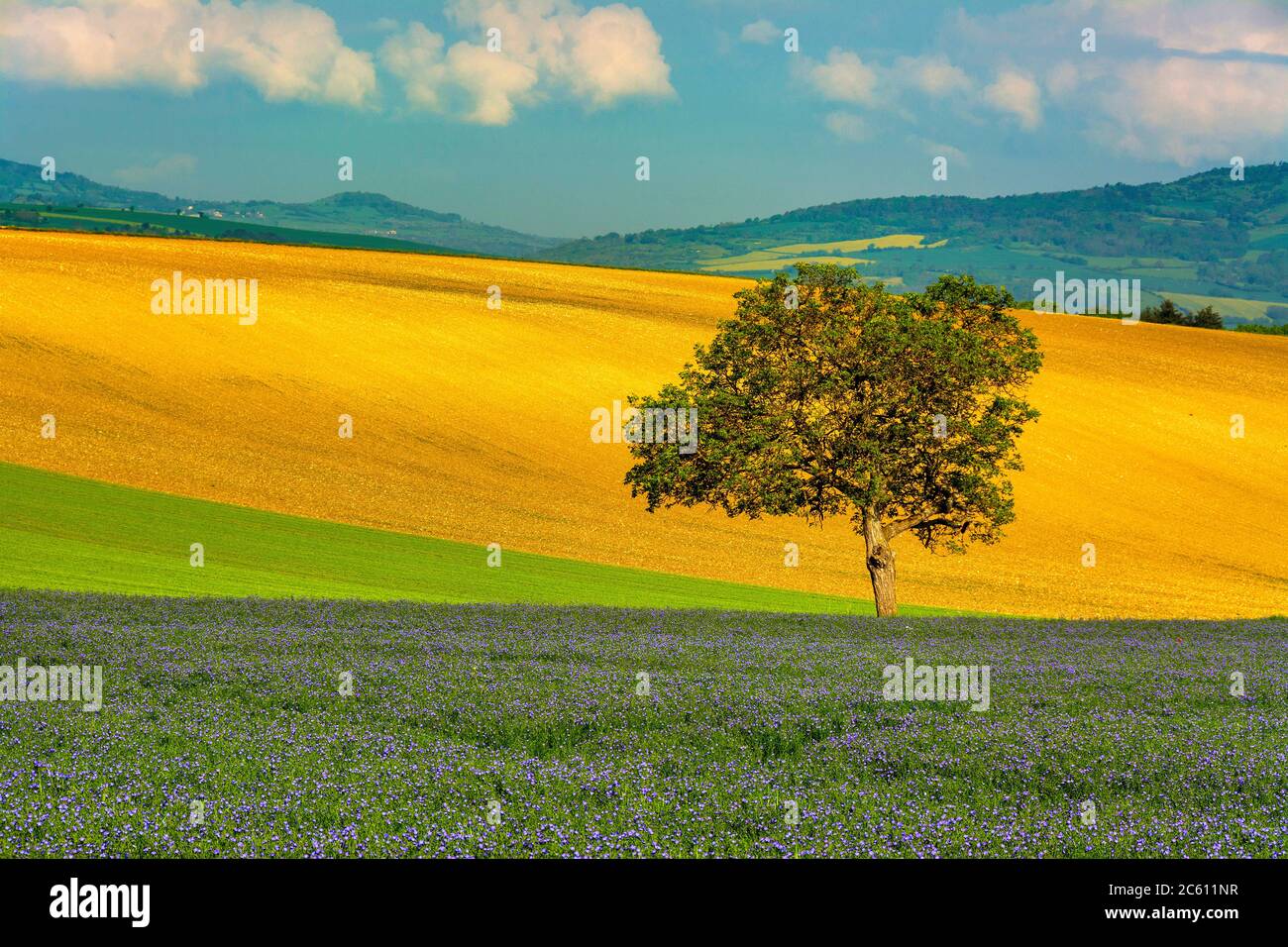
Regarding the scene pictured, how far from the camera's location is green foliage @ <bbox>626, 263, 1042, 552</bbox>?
102 feet

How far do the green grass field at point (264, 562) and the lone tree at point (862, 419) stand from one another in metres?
4.49

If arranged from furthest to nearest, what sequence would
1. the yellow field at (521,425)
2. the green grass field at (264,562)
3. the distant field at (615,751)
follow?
the yellow field at (521,425)
the green grass field at (264,562)
the distant field at (615,751)

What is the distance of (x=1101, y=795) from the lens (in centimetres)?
1070

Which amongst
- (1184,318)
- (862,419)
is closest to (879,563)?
(862,419)

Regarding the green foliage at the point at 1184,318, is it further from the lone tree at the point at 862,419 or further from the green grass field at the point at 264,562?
the lone tree at the point at 862,419

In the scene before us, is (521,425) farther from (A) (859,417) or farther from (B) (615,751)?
(B) (615,751)

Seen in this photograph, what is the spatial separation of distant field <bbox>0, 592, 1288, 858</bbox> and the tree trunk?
10912 mm

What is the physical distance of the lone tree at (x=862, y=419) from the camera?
31078mm

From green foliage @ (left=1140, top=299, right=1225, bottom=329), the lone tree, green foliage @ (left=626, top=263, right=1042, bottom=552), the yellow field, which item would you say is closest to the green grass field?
the yellow field

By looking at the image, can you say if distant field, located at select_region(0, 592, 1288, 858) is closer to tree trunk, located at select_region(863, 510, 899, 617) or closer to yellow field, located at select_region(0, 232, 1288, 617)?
tree trunk, located at select_region(863, 510, 899, 617)

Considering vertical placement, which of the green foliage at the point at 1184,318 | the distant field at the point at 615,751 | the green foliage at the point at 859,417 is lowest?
the distant field at the point at 615,751

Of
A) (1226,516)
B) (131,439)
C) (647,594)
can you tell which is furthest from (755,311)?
(1226,516)

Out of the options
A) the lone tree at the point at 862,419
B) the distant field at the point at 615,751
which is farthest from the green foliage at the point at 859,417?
the distant field at the point at 615,751
